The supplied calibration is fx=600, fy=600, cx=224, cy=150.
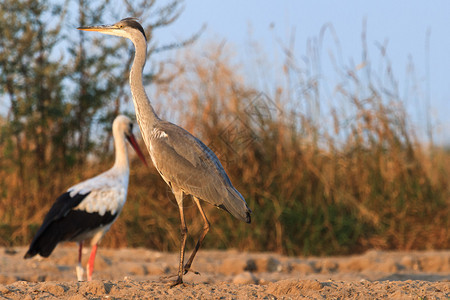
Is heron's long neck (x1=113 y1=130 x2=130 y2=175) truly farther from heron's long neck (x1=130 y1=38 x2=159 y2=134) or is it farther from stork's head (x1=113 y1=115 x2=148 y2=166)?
heron's long neck (x1=130 y1=38 x2=159 y2=134)

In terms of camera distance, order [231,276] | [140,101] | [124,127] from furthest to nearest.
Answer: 1. [124,127]
2. [231,276]
3. [140,101]

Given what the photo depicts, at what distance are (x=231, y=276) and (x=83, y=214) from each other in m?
1.66

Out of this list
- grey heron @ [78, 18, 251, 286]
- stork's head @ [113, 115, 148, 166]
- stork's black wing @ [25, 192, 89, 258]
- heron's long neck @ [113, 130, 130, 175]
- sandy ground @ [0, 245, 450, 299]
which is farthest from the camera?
stork's head @ [113, 115, 148, 166]

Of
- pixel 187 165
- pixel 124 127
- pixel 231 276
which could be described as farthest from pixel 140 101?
pixel 124 127

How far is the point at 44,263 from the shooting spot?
21.8 ft

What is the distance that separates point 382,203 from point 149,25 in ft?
15.3

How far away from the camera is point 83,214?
623cm

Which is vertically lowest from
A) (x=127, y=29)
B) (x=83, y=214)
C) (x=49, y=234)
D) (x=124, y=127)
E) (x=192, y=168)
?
(x=49, y=234)

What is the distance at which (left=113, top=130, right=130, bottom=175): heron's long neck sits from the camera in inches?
270

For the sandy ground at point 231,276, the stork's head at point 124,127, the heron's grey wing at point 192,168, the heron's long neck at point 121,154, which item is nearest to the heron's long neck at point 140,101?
the heron's grey wing at point 192,168

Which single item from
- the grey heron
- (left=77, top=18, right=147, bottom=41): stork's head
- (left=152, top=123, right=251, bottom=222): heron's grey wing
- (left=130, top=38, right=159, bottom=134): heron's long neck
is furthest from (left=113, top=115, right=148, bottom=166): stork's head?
(left=152, top=123, right=251, bottom=222): heron's grey wing

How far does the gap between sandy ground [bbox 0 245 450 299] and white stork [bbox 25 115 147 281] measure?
31 cm

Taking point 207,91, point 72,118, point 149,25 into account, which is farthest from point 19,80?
point 207,91

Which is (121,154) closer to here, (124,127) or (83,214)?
(124,127)
